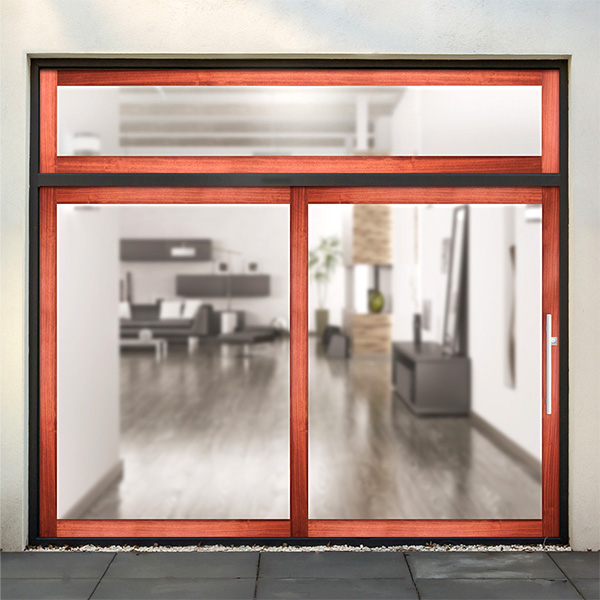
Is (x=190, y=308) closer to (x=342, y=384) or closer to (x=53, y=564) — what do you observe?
(x=342, y=384)

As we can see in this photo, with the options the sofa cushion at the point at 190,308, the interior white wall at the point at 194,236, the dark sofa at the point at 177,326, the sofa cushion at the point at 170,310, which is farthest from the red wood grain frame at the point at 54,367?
the interior white wall at the point at 194,236

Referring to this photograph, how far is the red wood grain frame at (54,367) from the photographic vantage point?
3312mm

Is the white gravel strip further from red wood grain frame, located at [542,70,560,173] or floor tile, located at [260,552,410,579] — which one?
red wood grain frame, located at [542,70,560,173]

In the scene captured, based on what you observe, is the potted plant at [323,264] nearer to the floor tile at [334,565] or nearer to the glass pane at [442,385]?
the glass pane at [442,385]

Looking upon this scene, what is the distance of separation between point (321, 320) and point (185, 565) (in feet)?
31.1

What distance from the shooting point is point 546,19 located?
126 inches

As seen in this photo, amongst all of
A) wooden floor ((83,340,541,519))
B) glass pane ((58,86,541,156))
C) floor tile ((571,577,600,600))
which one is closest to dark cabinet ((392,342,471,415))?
wooden floor ((83,340,541,519))

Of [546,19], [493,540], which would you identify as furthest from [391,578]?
[546,19]

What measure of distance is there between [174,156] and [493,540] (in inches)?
95.8

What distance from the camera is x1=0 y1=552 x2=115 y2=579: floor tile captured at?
9.72 ft

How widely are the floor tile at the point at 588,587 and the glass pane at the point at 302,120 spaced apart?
1.99 m

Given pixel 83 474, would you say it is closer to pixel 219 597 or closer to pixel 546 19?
pixel 219 597

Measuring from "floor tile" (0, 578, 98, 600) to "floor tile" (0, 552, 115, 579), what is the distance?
0.05 metres

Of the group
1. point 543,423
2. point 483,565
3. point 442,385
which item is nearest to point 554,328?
point 543,423
